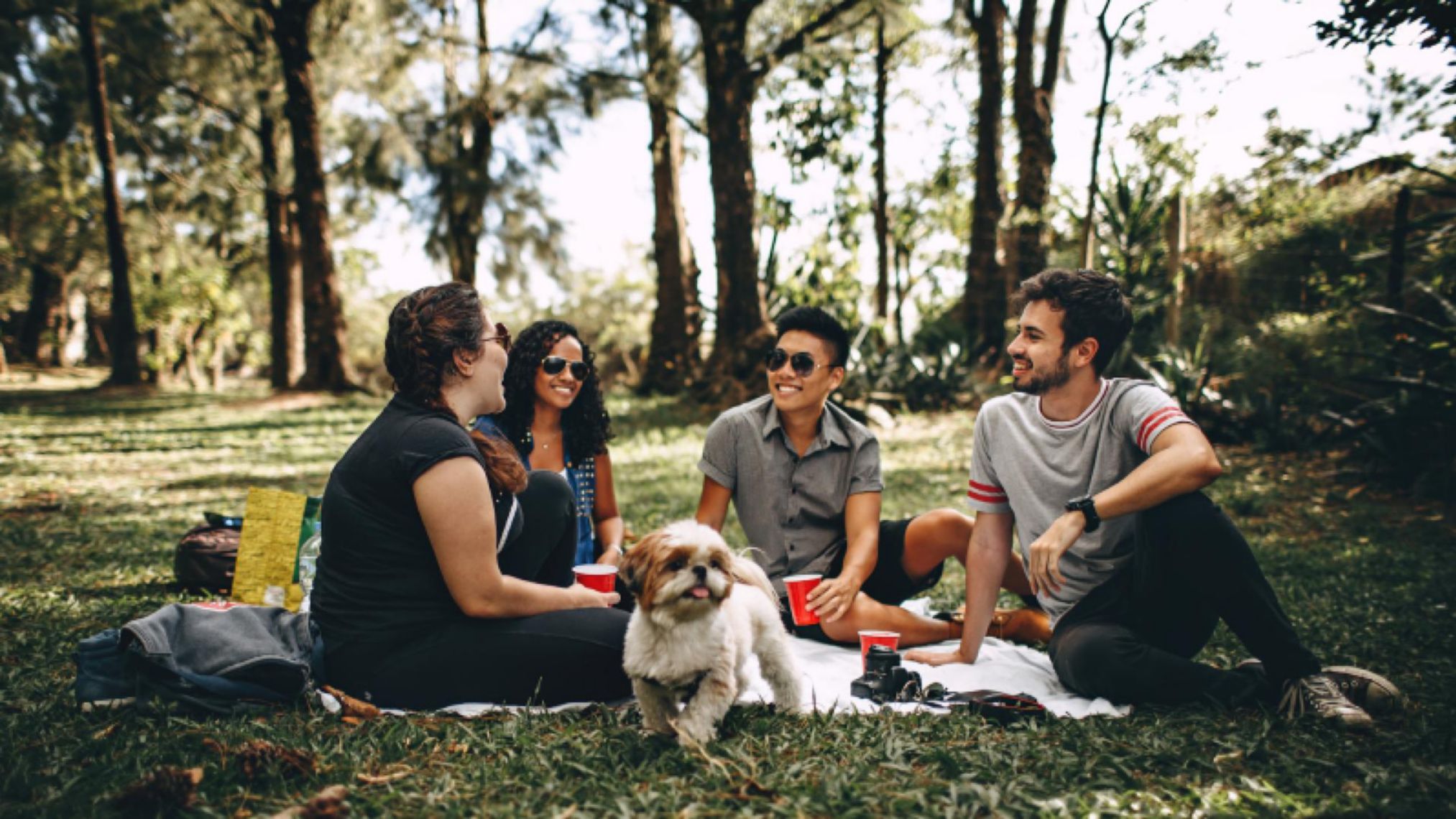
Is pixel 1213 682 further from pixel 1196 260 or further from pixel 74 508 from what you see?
pixel 1196 260

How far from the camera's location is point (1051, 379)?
10.8ft

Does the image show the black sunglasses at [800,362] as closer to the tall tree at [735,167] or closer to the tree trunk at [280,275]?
the tall tree at [735,167]

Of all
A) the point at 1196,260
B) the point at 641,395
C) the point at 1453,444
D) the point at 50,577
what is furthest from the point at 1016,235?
the point at 50,577


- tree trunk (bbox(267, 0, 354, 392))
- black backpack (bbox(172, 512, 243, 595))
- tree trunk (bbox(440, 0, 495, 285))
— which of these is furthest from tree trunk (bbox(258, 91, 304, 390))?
black backpack (bbox(172, 512, 243, 595))

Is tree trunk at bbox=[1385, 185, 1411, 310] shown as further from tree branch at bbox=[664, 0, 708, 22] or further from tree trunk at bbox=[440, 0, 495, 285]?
tree trunk at bbox=[440, 0, 495, 285]

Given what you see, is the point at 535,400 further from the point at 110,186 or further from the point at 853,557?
the point at 110,186

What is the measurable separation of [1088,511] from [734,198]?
34.6 ft

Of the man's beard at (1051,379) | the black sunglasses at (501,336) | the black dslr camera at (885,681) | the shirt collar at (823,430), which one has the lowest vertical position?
the black dslr camera at (885,681)

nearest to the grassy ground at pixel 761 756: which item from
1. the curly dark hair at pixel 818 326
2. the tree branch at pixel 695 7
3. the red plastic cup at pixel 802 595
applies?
the red plastic cup at pixel 802 595

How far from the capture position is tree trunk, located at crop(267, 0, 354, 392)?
1728 cm

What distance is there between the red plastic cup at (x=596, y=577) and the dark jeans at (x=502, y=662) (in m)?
0.21

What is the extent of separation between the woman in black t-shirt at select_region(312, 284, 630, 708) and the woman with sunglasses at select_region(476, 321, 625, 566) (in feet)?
3.66

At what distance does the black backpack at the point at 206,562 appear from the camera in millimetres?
4664

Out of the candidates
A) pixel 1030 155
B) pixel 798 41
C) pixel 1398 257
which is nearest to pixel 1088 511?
pixel 1398 257
